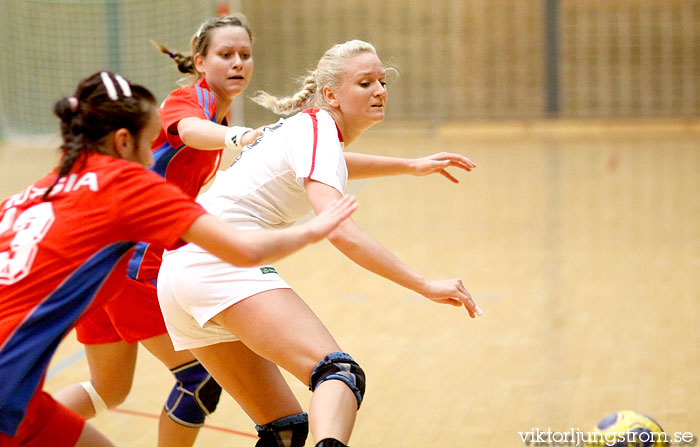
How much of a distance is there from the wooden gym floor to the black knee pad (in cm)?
93

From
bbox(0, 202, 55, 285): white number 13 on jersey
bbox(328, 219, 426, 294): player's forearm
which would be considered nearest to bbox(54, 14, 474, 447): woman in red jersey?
bbox(328, 219, 426, 294): player's forearm

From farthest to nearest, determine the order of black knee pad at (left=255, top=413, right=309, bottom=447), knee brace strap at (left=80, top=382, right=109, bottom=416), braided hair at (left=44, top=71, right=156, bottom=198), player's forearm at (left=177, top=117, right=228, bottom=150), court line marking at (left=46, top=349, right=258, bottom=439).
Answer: court line marking at (left=46, top=349, right=258, bottom=439) → knee brace strap at (left=80, top=382, right=109, bottom=416) → player's forearm at (left=177, top=117, right=228, bottom=150) → black knee pad at (left=255, top=413, right=309, bottom=447) → braided hair at (left=44, top=71, right=156, bottom=198)

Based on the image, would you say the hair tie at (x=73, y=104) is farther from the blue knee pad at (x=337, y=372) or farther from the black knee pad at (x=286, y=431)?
the black knee pad at (x=286, y=431)

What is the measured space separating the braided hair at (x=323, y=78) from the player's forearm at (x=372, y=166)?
29 cm

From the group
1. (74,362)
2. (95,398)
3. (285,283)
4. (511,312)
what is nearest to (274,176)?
(285,283)

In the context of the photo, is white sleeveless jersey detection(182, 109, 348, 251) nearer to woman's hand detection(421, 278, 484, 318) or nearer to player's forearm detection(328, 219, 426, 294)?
player's forearm detection(328, 219, 426, 294)

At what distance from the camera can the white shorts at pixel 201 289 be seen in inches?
100

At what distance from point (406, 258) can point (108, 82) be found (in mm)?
5007

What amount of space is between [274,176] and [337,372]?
60 centimetres

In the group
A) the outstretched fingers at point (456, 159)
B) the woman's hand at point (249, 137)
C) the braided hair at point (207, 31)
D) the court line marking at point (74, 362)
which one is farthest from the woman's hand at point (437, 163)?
the court line marking at point (74, 362)

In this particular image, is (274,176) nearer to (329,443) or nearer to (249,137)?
(249,137)

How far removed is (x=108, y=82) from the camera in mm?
2125

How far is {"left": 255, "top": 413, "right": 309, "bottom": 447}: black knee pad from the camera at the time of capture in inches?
106

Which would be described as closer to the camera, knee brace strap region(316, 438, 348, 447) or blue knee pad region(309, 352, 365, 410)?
knee brace strap region(316, 438, 348, 447)
